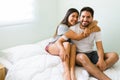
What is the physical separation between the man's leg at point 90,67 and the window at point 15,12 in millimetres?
1180

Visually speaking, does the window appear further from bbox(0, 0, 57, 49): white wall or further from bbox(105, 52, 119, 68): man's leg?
bbox(105, 52, 119, 68): man's leg

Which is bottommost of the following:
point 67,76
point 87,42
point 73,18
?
point 67,76

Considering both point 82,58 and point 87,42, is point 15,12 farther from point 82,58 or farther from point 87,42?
point 82,58

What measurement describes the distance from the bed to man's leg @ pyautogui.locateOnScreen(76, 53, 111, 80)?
0.13 feet

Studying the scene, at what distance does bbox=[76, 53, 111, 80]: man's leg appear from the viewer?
1746 millimetres

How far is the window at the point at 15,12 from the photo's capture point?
2.55m

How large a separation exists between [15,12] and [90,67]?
1.38m

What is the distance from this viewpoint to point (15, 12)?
2.66 metres

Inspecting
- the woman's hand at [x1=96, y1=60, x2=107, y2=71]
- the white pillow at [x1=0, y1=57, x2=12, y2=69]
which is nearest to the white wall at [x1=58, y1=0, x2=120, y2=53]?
the woman's hand at [x1=96, y1=60, x2=107, y2=71]

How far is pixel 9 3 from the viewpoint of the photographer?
259 centimetres

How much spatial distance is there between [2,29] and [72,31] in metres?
1.02

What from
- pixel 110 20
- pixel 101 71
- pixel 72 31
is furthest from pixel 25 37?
pixel 101 71

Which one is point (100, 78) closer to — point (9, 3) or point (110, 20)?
point (110, 20)

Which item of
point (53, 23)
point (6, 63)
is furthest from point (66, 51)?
point (53, 23)
